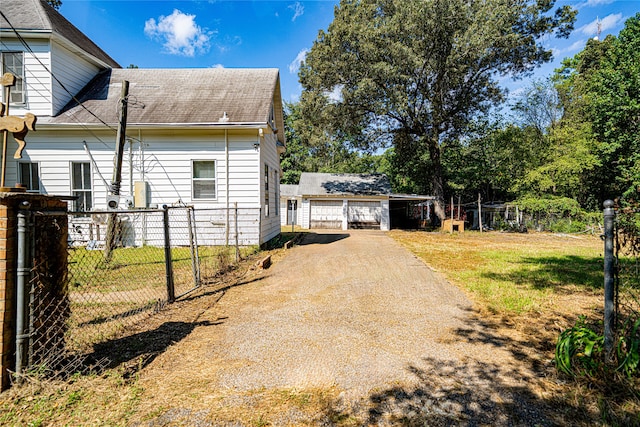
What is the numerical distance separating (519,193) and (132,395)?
30008 millimetres

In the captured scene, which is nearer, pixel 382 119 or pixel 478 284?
pixel 478 284

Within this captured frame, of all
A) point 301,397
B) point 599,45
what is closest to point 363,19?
point 301,397

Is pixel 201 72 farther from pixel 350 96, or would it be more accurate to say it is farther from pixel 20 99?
pixel 350 96

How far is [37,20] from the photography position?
9.59 m

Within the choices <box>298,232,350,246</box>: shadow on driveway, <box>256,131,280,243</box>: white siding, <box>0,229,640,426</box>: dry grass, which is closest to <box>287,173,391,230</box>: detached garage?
<box>298,232,350,246</box>: shadow on driveway

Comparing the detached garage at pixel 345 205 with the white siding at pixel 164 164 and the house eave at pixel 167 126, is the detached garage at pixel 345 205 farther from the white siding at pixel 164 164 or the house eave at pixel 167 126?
the house eave at pixel 167 126

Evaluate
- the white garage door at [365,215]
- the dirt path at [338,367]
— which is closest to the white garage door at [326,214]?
the white garage door at [365,215]

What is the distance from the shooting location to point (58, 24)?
10500mm

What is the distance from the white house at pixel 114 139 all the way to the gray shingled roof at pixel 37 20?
0.03 m

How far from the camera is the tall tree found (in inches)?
596

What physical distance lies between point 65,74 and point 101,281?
27.0 ft

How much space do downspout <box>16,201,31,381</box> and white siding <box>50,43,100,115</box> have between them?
986 centimetres

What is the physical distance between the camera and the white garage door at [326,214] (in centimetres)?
2253

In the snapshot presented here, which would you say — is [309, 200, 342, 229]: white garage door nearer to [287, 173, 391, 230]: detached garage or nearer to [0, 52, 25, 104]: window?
[287, 173, 391, 230]: detached garage
